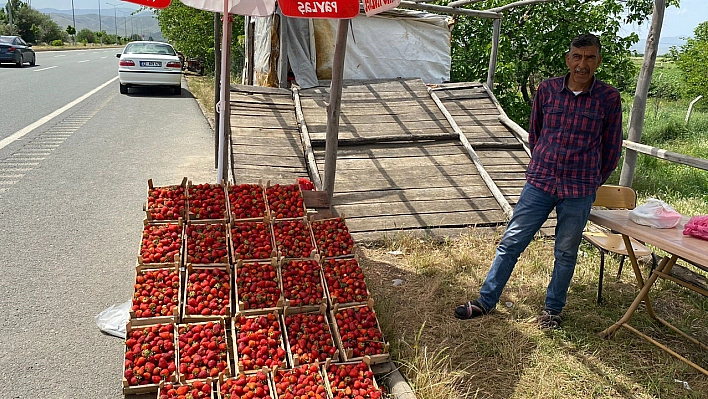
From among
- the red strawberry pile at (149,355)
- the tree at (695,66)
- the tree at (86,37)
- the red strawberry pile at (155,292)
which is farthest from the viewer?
the tree at (86,37)

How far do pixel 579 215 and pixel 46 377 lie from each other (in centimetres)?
369

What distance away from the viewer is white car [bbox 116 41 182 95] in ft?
53.3

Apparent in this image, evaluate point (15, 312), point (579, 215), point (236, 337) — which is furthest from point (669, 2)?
point (15, 312)

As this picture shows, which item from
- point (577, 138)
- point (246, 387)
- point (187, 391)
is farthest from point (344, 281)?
point (577, 138)

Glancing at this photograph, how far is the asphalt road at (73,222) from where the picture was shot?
3.63m

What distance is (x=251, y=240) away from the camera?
409 cm

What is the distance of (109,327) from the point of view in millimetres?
4020

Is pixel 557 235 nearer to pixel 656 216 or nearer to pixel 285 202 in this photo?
pixel 656 216

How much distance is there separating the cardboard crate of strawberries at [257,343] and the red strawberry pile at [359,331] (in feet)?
1.33

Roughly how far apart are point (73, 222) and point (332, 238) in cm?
339

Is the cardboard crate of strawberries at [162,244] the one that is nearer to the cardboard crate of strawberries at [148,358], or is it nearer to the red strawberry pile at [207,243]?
the red strawberry pile at [207,243]

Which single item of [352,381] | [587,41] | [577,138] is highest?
[587,41]

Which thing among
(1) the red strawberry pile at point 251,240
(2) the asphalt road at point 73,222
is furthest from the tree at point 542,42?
(1) the red strawberry pile at point 251,240

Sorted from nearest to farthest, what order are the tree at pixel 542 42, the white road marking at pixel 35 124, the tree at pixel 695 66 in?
1. the white road marking at pixel 35 124
2. the tree at pixel 542 42
3. the tree at pixel 695 66
